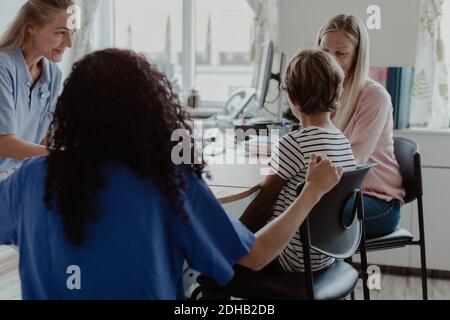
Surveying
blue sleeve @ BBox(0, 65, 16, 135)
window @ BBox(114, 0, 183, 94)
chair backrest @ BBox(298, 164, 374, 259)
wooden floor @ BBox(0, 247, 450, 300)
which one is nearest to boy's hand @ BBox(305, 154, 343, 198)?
chair backrest @ BBox(298, 164, 374, 259)

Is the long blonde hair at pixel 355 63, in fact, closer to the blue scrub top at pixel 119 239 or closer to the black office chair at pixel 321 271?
the black office chair at pixel 321 271

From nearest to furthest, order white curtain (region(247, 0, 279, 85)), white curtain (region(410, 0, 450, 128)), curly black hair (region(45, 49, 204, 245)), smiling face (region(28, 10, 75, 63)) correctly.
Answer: curly black hair (region(45, 49, 204, 245))
smiling face (region(28, 10, 75, 63))
white curtain (region(410, 0, 450, 128))
white curtain (region(247, 0, 279, 85))

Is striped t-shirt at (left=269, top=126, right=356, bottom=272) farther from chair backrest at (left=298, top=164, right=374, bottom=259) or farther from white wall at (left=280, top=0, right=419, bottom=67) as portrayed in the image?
white wall at (left=280, top=0, right=419, bottom=67)

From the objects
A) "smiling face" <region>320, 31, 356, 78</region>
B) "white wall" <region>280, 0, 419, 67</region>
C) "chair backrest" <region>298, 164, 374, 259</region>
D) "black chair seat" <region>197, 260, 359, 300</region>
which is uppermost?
"white wall" <region>280, 0, 419, 67</region>

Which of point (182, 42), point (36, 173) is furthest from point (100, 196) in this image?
point (182, 42)

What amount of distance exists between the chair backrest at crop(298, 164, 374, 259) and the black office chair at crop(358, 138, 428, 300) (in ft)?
1.46

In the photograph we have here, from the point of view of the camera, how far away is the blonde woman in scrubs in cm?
195

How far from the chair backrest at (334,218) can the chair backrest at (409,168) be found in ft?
1.87

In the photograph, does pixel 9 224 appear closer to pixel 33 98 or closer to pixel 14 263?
pixel 33 98

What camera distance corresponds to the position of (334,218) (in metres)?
1.60

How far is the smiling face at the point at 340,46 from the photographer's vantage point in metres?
2.21

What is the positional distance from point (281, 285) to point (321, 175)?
0.39 meters

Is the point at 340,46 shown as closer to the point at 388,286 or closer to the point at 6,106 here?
the point at 6,106

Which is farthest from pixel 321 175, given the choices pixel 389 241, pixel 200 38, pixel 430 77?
pixel 200 38
